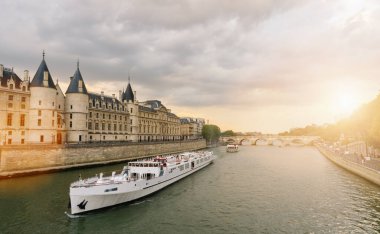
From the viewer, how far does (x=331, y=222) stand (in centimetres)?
2453

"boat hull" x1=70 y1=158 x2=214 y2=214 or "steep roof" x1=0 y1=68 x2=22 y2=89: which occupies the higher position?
"steep roof" x1=0 y1=68 x2=22 y2=89

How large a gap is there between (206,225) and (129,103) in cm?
6920

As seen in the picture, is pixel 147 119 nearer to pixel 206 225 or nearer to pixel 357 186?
pixel 357 186

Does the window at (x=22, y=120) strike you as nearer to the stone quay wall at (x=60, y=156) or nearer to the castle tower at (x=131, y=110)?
the stone quay wall at (x=60, y=156)

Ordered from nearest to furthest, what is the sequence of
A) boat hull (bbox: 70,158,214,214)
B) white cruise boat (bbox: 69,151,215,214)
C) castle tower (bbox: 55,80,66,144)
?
boat hull (bbox: 70,158,214,214) → white cruise boat (bbox: 69,151,215,214) → castle tower (bbox: 55,80,66,144)

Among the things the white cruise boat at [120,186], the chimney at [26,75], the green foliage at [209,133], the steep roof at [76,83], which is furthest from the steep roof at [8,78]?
the green foliage at [209,133]

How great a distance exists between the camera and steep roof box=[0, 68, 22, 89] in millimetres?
51456

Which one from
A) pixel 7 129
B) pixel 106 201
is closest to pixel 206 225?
pixel 106 201

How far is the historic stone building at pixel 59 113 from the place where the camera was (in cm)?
5227

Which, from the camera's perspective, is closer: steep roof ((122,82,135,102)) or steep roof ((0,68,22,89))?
steep roof ((0,68,22,89))

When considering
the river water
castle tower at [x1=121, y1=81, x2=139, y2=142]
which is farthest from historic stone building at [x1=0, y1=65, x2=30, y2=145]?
castle tower at [x1=121, y1=81, x2=139, y2=142]

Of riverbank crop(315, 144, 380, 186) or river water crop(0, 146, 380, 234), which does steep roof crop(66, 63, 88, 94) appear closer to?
river water crop(0, 146, 380, 234)

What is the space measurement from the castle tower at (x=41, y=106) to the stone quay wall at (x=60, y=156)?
5.99 metres

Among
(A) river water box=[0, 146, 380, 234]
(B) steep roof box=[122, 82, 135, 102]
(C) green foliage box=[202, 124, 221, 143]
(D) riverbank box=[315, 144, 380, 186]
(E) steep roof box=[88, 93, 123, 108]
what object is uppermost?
(B) steep roof box=[122, 82, 135, 102]
